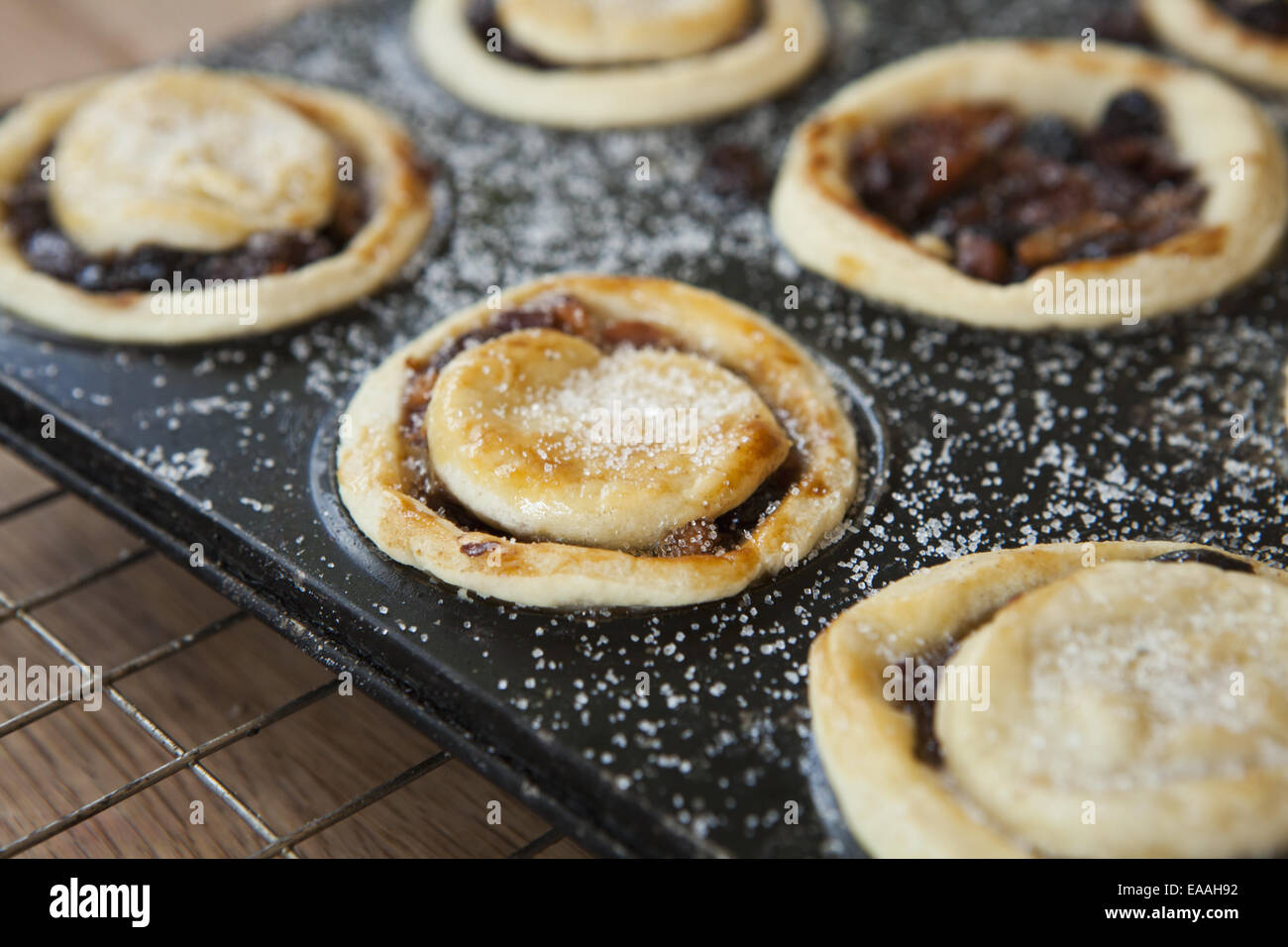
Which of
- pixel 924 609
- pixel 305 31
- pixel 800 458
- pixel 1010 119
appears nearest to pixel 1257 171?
pixel 1010 119

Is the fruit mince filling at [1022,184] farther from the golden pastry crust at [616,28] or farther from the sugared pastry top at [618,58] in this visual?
the golden pastry crust at [616,28]

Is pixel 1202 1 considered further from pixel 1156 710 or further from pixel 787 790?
pixel 787 790

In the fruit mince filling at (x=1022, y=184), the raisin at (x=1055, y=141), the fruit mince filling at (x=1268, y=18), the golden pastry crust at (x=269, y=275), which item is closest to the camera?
the golden pastry crust at (x=269, y=275)

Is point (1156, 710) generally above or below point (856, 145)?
below

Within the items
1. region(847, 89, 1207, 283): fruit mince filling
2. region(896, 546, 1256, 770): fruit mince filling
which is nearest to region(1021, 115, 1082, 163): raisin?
region(847, 89, 1207, 283): fruit mince filling

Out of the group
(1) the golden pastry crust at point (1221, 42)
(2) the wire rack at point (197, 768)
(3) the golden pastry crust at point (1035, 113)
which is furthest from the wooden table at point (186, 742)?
(1) the golden pastry crust at point (1221, 42)

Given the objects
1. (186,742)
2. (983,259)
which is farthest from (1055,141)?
(186,742)

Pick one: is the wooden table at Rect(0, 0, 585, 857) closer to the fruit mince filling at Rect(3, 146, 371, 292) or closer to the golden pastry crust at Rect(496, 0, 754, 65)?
the fruit mince filling at Rect(3, 146, 371, 292)
